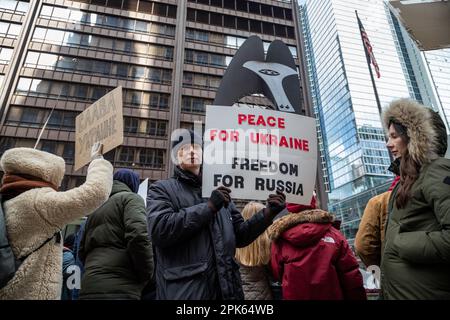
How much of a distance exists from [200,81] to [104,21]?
1140cm

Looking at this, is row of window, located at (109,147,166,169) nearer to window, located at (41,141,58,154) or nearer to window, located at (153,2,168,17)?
window, located at (41,141,58,154)

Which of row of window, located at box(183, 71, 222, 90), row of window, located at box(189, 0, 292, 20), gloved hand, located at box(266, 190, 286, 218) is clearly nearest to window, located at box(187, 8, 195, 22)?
row of window, located at box(189, 0, 292, 20)

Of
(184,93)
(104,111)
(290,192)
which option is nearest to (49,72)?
(184,93)

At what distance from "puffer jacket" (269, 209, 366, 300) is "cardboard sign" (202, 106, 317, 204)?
207mm

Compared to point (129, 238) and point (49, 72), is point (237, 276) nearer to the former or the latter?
point (129, 238)

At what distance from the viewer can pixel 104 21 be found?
27406mm

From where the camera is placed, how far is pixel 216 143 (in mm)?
1986

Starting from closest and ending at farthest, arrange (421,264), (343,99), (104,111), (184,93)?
(421,264), (104,111), (184,93), (343,99)

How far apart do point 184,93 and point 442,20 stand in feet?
80.4

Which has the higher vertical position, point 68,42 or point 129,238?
point 68,42

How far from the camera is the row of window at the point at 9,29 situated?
2462 centimetres

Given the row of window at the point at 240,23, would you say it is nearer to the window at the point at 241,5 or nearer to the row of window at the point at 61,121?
the window at the point at 241,5

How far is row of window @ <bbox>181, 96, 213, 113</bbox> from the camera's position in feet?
86.7

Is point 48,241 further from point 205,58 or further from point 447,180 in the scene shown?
point 205,58
